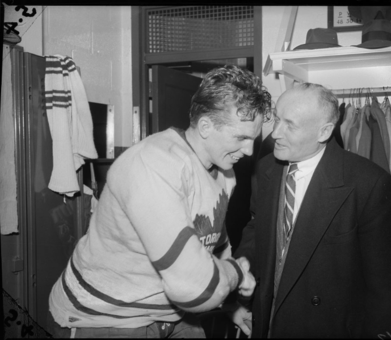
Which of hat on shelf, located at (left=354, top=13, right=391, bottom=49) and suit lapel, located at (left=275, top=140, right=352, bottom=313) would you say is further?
hat on shelf, located at (left=354, top=13, right=391, bottom=49)

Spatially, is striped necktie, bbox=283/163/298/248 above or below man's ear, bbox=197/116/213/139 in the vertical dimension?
below

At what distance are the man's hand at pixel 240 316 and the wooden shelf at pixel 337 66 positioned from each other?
1200 millimetres

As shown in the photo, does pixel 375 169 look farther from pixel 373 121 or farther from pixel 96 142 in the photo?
pixel 96 142

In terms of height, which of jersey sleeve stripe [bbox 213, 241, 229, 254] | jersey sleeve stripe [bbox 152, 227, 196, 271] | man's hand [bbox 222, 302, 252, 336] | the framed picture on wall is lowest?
man's hand [bbox 222, 302, 252, 336]

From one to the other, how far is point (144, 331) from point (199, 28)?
8.85ft

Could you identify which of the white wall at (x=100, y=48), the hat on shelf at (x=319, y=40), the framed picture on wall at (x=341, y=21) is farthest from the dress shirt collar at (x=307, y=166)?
the framed picture on wall at (x=341, y=21)

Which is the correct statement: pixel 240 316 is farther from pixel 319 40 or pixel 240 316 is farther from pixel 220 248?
pixel 319 40

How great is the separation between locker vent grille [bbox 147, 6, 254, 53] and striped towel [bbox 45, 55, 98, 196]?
1.35 m

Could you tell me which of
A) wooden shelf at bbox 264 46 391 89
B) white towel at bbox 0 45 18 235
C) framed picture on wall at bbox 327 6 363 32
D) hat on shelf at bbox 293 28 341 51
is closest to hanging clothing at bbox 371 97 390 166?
wooden shelf at bbox 264 46 391 89

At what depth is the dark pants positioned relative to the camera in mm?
1127

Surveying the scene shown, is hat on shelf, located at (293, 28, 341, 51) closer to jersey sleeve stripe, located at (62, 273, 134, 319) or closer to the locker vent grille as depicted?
the locker vent grille

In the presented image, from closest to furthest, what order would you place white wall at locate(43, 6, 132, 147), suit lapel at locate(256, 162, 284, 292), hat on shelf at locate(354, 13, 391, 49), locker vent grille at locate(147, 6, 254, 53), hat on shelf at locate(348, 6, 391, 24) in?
1. suit lapel at locate(256, 162, 284, 292)
2. hat on shelf at locate(354, 13, 391, 49)
3. white wall at locate(43, 6, 132, 147)
4. hat on shelf at locate(348, 6, 391, 24)
5. locker vent grille at locate(147, 6, 254, 53)

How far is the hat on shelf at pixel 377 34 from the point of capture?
2.02m

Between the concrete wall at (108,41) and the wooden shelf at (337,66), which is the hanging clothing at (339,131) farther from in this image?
the concrete wall at (108,41)
